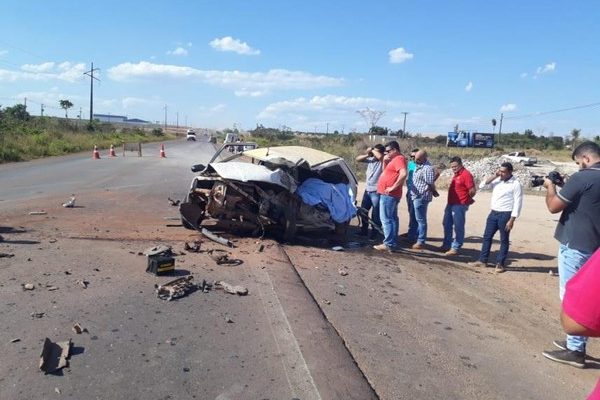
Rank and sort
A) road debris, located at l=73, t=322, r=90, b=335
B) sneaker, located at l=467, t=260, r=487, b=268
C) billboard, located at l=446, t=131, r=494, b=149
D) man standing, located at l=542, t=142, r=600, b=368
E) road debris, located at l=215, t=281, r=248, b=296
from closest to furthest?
road debris, located at l=73, t=322, r=90, b=335 → man standing, located at l=542, t=142, r=600, b=368 → road debris, located at l=215, t=281, r=248, b=296 → sneaker, located at l=467, t=260, r=487, b=268 → billboard, located at l=446, t=131, r=494, b=149

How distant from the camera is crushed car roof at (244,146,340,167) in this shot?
9086mm

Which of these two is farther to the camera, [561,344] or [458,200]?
[458,200]

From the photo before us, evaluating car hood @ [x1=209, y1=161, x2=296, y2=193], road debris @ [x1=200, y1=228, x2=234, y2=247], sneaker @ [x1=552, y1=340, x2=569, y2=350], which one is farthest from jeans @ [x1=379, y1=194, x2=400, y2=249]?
sneaker @ [x1=552, y1=340, x2=569, y2=350]

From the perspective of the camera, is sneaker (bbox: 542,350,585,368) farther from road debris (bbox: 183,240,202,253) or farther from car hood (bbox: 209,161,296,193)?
car hood (bbox: 209,161,296,193)

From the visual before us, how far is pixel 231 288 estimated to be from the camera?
18.9 feet

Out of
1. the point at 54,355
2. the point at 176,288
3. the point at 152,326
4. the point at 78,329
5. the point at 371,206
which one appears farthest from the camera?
the point at 371,206

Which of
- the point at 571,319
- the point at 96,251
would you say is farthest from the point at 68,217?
the point at 571,319

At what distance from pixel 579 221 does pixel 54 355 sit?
179 inches

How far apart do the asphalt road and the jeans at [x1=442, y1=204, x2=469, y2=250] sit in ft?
10.2

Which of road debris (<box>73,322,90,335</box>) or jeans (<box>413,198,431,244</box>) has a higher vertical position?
jeans (<box>413,198,431,244</box>)

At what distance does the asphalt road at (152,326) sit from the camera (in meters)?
3.59

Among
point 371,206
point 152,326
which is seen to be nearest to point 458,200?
point 371,206

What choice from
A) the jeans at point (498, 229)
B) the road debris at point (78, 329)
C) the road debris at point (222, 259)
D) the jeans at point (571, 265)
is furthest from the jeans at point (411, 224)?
the road debris at point (78, 329)

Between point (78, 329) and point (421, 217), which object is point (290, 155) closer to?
point (421, 217)
